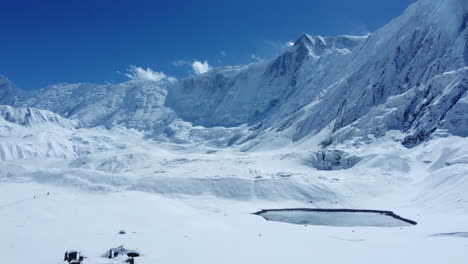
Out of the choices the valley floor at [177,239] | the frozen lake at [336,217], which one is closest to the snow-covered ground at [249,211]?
the valley floor at [177,239]

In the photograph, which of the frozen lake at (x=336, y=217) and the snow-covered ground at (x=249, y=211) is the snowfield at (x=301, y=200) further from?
the frozen lake at (x=336, y=217)

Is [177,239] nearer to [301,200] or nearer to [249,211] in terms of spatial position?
[249,211]

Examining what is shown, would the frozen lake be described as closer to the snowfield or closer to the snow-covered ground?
the snowfield

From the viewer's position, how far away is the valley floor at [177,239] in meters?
37.6

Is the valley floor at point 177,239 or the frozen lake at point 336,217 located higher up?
the frozen lake at point 336,217

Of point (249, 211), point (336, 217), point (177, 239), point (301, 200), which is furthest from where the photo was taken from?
point (301, 200)

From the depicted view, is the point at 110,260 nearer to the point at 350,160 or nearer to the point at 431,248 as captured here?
the point at 431,248

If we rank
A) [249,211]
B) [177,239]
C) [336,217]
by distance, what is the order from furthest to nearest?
[249,211] → [336,217] → [177,239]

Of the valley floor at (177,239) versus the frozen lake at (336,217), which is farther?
the frozen lake at (336,217)

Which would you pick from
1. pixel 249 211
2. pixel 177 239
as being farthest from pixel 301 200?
pixel 177 239

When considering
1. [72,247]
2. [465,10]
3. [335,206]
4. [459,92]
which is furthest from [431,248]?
[465,10]

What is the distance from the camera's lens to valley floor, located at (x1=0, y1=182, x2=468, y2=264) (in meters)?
37.6

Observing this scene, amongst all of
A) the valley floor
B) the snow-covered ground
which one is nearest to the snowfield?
the valley floor

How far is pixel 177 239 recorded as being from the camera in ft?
154
